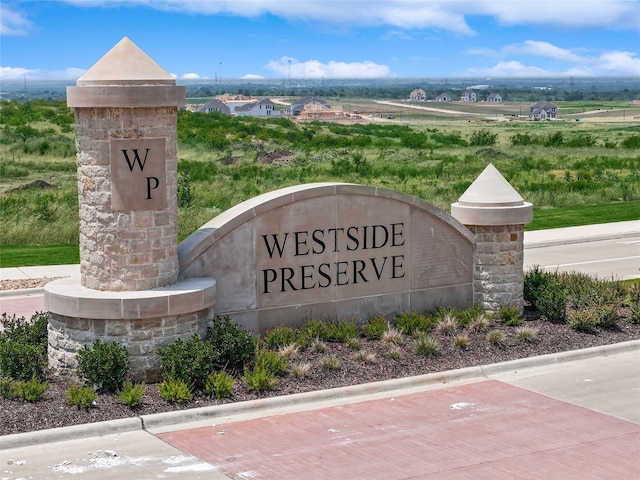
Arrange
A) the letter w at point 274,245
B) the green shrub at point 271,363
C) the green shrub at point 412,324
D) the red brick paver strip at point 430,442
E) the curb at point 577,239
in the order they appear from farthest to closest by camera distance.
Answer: the curb at point 577,239 < the green shrub at point 412,324 < the letter w at point 274,245 < the green shrub at point 271,363 < the red brick paver strip at point 430,442

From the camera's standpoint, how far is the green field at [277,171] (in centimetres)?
2662

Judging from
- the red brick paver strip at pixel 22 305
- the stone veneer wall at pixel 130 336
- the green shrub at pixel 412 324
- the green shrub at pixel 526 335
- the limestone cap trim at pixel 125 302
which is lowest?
the red brick paver strip at pixel 22 305

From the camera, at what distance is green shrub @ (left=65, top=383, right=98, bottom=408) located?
1157cm

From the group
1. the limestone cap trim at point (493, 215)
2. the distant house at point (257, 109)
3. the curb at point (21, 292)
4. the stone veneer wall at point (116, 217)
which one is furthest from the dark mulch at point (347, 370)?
the distant house at point (257, 109)

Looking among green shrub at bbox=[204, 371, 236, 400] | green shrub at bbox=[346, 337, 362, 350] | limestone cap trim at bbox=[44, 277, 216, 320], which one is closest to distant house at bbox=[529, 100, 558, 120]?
green shrub at bbox=[346, 337, 362, 350]

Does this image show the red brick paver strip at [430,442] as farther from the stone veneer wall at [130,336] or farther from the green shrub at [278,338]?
the green shrub at [278,338]

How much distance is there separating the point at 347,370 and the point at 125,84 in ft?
14.6

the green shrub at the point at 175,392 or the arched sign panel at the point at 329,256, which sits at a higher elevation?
the arched sign panel at the point at 329,256

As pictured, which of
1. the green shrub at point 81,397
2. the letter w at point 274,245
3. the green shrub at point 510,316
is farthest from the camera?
the green shrub at point 510,316

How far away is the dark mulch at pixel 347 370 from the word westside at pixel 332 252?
1.02 m

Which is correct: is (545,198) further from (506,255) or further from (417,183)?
(506,255)

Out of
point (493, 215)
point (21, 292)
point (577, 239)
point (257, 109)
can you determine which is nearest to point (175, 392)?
point (493, 215)

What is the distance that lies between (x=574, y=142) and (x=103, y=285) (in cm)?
5964

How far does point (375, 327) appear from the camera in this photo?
48.4 feet
